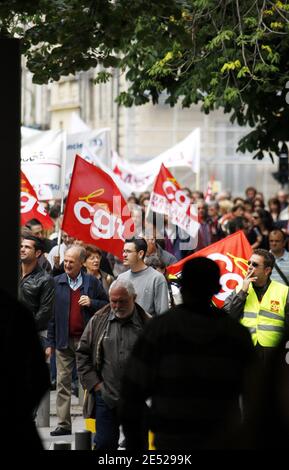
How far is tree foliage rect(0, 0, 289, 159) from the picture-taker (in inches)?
422

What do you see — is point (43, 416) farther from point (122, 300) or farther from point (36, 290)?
point (122, 300)

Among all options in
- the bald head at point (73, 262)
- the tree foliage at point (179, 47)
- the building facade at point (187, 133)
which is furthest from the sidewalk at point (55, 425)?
the building facade at point (187, 133)

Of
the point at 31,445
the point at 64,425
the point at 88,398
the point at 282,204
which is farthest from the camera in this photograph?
the point at 282,204

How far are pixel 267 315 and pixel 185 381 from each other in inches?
203

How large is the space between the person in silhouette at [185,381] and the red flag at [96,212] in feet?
23.7

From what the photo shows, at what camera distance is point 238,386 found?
678 centimetres

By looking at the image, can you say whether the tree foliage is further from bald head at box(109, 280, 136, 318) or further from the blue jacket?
the blue jacket

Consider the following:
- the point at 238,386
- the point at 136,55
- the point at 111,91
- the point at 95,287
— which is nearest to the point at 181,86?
the point at 136,55

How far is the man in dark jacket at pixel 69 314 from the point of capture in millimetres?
13328

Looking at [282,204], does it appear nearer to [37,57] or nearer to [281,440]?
[37,57]

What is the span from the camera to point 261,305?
11883mm

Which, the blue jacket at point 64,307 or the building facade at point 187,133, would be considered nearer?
the blue jacket at point 64,307

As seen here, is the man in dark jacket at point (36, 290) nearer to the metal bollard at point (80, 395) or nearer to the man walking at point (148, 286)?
the man walking at point (148, 286)

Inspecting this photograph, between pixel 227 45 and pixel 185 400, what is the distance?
38.1ft
